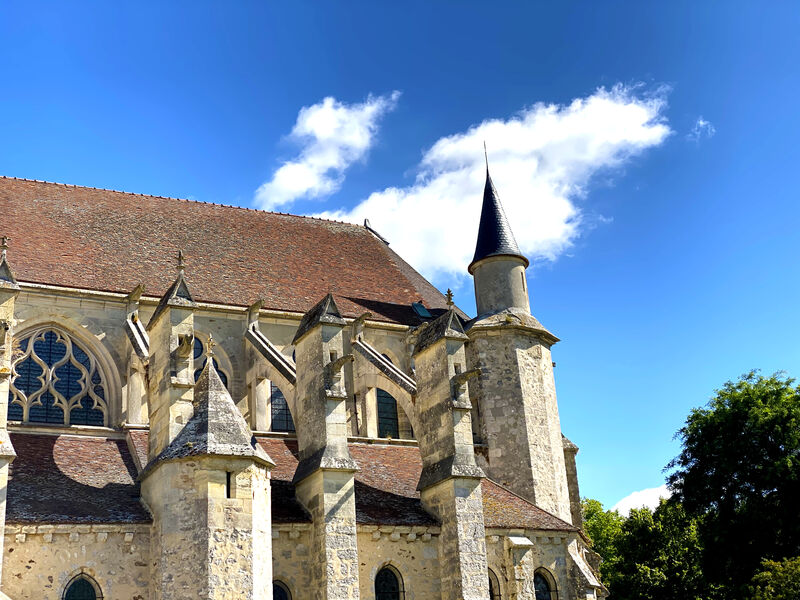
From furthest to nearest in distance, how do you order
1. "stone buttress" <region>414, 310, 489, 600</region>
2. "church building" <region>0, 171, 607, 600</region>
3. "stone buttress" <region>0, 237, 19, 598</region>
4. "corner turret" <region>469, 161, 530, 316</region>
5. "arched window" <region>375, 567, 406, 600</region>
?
"corner turret" <region>469, 161, 530, 316</region>
"stone buttress" <region>414, 310, 489, 600</region>
"arched window" <region>375, 567, 406, 600</region>
"church building" <region>0, 171, 607, 600</region>
"stone buttress" <region>0, 237, 19, 598</region>

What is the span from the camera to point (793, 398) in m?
27.8

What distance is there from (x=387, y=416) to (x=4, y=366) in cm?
1139

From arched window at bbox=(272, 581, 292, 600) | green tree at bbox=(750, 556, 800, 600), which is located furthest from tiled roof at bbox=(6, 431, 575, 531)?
green tree at bbox=(750, 556, 800, 600)

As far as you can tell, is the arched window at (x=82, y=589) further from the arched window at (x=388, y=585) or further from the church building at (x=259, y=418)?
the arched window at (x=388, y=585)

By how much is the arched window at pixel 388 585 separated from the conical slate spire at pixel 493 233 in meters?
11.2

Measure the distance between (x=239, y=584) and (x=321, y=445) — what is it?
161 inches

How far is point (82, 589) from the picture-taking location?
17.1m

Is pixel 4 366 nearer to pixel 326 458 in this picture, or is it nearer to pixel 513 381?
pixel 326 458

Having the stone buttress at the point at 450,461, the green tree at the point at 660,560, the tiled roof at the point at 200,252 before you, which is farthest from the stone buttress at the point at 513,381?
the green tree at the point at 660,560

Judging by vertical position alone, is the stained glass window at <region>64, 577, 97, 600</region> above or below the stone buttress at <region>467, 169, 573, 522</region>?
below

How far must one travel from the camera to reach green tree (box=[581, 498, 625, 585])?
132 ft

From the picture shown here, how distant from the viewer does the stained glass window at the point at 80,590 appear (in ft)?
55.7

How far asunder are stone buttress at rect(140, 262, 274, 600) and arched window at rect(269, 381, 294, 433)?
5.96 metres

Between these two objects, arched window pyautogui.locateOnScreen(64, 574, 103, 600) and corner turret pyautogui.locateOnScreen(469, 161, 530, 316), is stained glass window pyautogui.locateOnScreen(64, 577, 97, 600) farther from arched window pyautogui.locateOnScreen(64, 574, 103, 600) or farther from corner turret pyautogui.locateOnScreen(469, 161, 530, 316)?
corner turret pyautogui.locateOnScreen(469, 161, 530, 316)
